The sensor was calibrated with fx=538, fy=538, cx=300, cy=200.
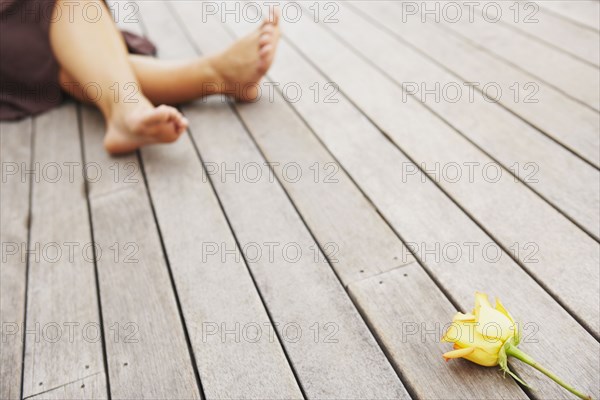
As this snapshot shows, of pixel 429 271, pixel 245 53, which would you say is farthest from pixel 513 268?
pixel 245 53

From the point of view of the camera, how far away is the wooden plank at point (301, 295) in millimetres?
738

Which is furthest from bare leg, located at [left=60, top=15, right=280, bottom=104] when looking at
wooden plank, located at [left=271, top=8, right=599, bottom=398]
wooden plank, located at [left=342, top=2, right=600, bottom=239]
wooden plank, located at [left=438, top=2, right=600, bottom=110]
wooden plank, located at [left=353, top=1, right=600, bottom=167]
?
wooden plank, located at [left=438, top=2, right=600, bottom=110]

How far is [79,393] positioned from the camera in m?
0.76

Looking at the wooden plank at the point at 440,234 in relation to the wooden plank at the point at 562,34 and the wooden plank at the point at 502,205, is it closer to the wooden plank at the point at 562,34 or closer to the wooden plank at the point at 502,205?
the wooden plank at the point at 502,205

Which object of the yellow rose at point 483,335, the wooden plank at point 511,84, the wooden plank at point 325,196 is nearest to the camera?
the yellow rose at point 483,335

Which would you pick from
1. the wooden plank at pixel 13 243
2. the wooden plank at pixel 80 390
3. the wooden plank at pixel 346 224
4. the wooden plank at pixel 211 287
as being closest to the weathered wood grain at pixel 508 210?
the wooden plank at pixel 346 224

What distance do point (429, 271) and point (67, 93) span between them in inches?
45.0

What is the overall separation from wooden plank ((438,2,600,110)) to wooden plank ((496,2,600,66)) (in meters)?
0.03

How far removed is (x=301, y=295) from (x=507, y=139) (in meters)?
0.60

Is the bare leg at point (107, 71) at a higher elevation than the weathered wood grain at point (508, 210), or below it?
higher

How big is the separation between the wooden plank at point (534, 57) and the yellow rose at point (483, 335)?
757 millimetres

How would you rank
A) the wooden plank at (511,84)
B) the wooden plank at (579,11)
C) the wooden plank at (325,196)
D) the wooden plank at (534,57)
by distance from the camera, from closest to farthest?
the wooden plank at (325,196) → the wooden plank at (511,84) → the wooden plank at (534,57) → the wooden plank at (579,11)

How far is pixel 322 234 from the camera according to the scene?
0.97m

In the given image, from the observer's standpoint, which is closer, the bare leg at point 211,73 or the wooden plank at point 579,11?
the bare leg at point 211,73
